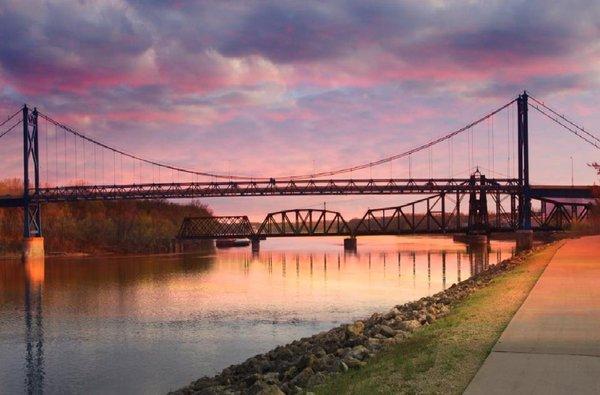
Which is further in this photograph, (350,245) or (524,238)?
(350,245)

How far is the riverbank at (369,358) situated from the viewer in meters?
12.5

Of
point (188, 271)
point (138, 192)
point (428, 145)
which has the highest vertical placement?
point (428, 145)

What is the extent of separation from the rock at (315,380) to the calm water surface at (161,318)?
19.7ft

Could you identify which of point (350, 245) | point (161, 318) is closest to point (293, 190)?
point (350, 245)

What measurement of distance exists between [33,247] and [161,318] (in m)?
73.5

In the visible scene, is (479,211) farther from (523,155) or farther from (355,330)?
(355,330)

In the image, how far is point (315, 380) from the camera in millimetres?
13453

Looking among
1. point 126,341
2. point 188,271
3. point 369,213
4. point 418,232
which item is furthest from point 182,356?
point 369,213

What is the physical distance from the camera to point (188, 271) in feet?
211

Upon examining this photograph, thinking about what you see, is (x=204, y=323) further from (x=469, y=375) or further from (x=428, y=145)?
(x=428, y=145)

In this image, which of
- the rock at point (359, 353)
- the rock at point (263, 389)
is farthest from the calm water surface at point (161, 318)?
the rock at point (359, 353)

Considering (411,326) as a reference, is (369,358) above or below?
below

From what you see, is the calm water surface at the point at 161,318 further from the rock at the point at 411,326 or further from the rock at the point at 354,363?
the rock at the point at 354,363

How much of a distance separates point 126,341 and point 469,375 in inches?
677
